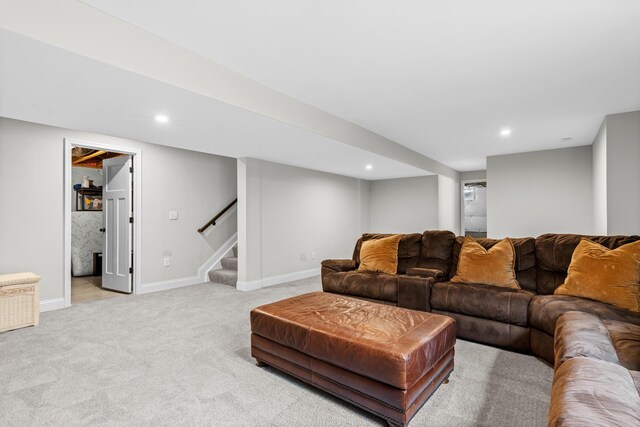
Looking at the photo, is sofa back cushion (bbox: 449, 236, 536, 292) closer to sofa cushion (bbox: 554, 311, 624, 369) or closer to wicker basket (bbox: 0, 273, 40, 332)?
sofa cushion (bbox: 554, 311, 624, 369)

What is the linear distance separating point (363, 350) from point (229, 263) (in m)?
4.39

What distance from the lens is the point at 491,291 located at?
2.86 metres

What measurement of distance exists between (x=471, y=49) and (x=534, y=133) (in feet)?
9.67

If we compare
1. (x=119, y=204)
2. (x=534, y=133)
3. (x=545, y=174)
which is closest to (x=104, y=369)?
(x=119, y=204)

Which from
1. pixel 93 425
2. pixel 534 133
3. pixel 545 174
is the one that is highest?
pixel 534 133

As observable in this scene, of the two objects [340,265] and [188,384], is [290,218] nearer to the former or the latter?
[340,265]

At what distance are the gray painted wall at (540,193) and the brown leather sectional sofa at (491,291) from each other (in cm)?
302

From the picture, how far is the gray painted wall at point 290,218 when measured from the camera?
5125 millimetres

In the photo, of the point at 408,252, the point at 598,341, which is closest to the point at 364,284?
the point at 408,252

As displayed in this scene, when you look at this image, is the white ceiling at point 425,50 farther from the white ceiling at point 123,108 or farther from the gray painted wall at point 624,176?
the white ceiling at point 123,108

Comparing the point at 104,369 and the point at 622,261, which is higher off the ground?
the point at 622,261

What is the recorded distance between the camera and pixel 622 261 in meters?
2.44

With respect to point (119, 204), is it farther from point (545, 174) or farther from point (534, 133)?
point (545, 174)

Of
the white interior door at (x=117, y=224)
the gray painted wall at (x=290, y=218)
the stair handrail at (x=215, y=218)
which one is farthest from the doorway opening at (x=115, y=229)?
the gray painted wall at (x=290, y=218)
